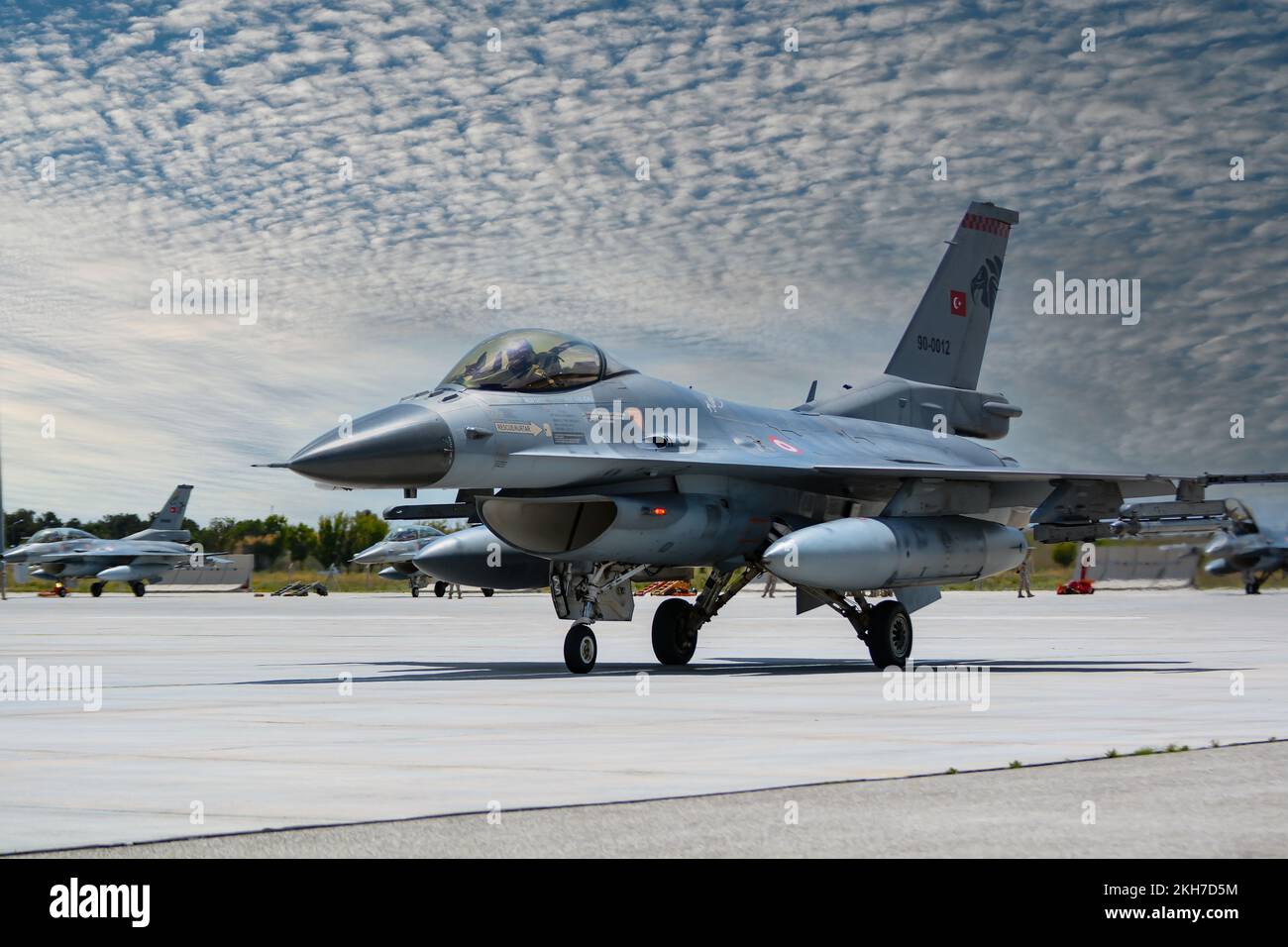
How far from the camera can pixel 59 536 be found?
64.8 meters

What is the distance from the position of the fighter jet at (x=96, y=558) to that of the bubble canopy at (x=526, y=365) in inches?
2017

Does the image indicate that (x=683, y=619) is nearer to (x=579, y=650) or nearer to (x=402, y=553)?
(x=579, y=650)

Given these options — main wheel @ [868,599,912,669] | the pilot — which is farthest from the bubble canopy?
main wheel @ [868,599,912,669]

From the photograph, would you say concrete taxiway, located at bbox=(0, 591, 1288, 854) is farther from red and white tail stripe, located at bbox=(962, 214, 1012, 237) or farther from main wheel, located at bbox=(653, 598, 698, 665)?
red and white tail stripe, located at bbox=(962, 214, 1012, 237)

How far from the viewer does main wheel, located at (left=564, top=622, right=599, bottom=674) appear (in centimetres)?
1667

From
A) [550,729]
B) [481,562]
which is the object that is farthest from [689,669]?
[550,729]

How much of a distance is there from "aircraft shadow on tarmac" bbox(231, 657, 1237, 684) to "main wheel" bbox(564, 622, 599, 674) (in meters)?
0.12

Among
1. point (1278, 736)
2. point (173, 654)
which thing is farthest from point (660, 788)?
point (173, 654)

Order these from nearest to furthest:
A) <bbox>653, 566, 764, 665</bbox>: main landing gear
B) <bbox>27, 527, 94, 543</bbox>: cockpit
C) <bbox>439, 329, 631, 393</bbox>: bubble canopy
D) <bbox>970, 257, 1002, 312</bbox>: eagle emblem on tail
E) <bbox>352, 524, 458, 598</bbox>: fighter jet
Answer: <bbox>439, 329, 631, 393</bbox>: bubble canopy, <bbox>653, 566, 764, 665</bbox>: main landing gear, <bbox>970, 257, 1002, 312</bbox>: eagle emblem on tail, <bbox>352, 524, 458, 598</bbox>: fighter jet, <bbox>27, 527, 94, 543</bbox>: cockpit

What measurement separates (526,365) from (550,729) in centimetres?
645

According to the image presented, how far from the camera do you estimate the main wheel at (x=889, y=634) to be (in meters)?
18.0
